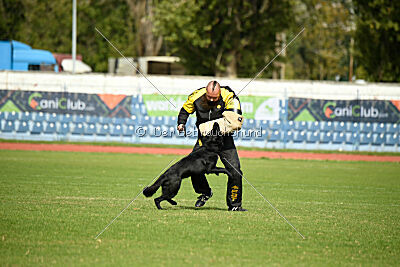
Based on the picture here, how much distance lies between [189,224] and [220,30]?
3572cm

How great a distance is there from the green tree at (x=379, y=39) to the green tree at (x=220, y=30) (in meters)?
7.93

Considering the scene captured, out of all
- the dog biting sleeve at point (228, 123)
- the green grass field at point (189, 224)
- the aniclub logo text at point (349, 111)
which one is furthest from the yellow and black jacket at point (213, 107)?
the aniclub logo text at point (349, 111)

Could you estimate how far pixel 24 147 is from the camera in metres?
27.1

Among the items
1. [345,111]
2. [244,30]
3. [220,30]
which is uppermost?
[244,30]

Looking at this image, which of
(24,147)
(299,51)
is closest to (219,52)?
(24,147)

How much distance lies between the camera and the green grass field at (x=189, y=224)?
7.12 meters

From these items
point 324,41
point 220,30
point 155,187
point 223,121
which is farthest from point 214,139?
point 324,41

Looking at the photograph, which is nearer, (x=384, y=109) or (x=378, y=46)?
(x=384, y=109)

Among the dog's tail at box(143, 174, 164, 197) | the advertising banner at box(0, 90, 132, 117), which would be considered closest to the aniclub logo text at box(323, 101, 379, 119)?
the advertising banner at box(0, 90, 132, 117)

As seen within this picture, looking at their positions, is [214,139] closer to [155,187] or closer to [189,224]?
[155,187]

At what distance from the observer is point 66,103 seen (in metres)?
30.0

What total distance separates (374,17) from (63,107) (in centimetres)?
1968

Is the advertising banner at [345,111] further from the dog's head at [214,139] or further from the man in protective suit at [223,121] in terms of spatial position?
the dog's head at [214,139]

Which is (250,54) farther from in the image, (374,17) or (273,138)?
(273,138)
